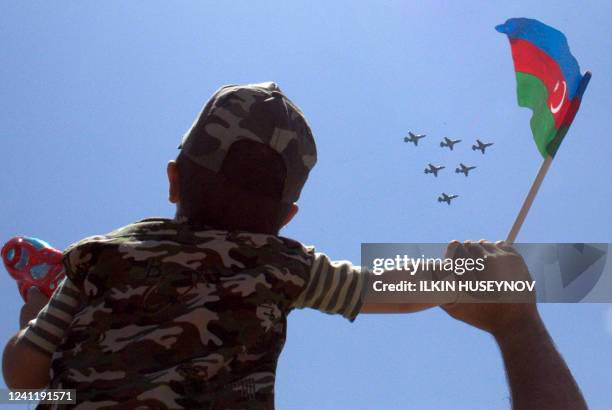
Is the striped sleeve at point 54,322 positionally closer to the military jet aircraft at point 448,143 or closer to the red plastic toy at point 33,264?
the red plastic toy at point 33,264

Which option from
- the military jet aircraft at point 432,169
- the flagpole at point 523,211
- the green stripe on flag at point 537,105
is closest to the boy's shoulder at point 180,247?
the flagpole at point 523,211

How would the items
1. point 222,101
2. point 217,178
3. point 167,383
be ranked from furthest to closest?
point 222,101 < point 217,178 < point 167,383

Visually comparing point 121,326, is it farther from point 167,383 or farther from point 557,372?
point 557,372

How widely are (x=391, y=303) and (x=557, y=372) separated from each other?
77cm

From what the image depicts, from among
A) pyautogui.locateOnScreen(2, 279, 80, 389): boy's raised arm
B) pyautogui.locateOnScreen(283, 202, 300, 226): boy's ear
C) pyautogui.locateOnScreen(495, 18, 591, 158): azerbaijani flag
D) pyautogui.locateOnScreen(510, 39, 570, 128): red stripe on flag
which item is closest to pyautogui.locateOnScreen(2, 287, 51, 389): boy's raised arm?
pyautogui.locateOnScreen(2, 279, 80, 389): boy's raised arm

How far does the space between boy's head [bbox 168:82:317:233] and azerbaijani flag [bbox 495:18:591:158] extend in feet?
4.53

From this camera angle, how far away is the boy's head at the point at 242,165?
9.03ft

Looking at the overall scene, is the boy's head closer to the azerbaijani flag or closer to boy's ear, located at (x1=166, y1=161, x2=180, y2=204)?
boy's ear, located at (x1=166, y1=161, x2=180, y2=204)

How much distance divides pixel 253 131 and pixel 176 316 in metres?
0.90

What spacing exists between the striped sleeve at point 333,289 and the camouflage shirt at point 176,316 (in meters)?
0.01

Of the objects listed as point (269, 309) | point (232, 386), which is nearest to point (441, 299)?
point (269, 309)

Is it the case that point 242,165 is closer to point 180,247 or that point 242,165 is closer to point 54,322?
point 180,247

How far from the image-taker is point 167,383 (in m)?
2.30

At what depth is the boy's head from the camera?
275cm
